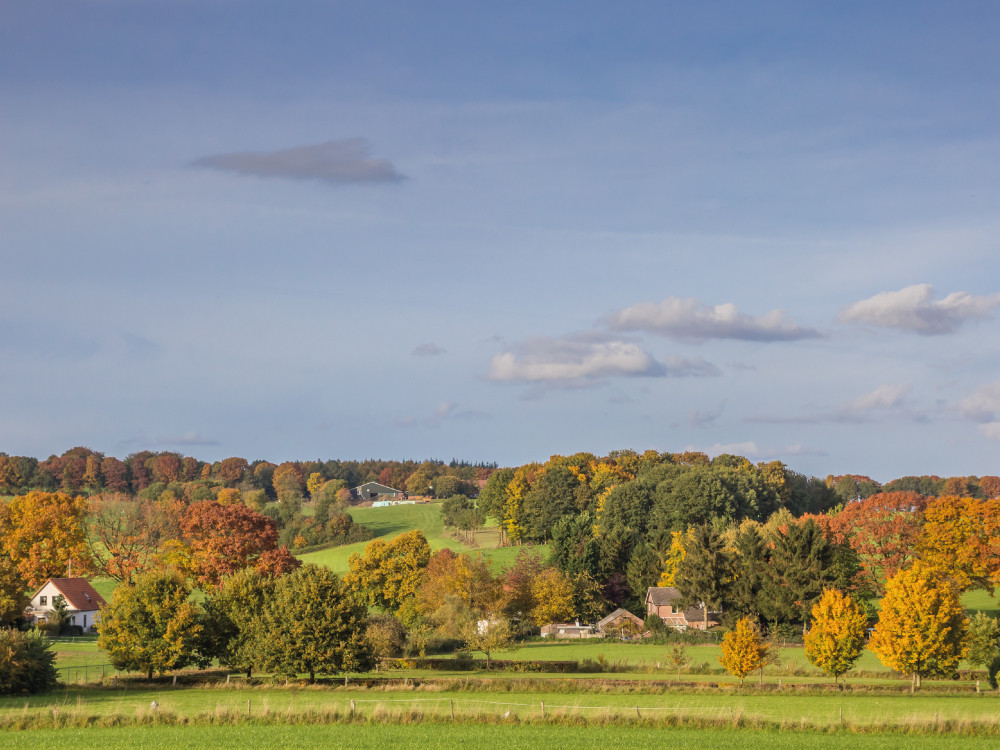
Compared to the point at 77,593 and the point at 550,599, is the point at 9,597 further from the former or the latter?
the point at 550,599

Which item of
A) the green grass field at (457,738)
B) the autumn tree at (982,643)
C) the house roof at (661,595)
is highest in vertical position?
the green grass field at (457,738)

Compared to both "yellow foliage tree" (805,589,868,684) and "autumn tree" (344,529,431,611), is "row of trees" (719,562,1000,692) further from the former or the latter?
"autumn tree" (344,529,431,611)

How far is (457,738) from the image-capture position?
32.8 m

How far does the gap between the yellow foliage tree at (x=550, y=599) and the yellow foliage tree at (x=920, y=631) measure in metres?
37.7

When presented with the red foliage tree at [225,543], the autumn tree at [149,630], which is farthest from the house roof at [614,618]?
the autumn tree at [149,630]

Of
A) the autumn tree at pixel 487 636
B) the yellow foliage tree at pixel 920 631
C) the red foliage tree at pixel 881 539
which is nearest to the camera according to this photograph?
the yellow foliage tree at pixel 920 631

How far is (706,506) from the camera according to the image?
350 ft

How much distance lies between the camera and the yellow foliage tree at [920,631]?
176 feet

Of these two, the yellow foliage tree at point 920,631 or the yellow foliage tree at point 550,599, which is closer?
the yellow foliage tree at point 920,631

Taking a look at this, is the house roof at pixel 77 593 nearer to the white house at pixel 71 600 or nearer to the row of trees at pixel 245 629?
the white house at pixel 71 600

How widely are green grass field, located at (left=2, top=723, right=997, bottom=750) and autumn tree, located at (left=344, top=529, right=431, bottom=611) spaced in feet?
174

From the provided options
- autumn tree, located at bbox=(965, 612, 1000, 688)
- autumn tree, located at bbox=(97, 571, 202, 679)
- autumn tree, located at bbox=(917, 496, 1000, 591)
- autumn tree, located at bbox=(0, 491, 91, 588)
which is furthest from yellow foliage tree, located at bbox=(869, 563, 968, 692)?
autumn tree, located at bbox=(0, 491, 91, 588)

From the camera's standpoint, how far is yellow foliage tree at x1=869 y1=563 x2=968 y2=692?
2115 inches

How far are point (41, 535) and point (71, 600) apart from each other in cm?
851
